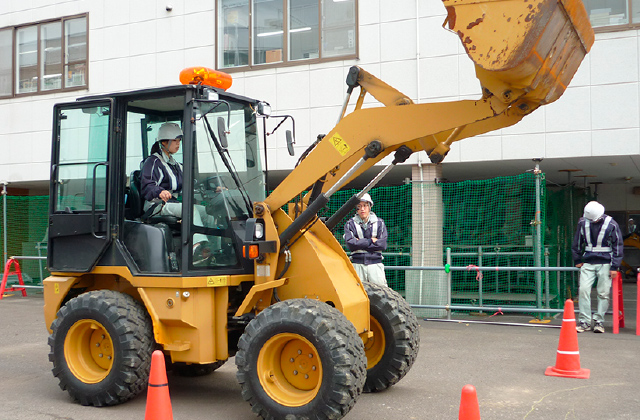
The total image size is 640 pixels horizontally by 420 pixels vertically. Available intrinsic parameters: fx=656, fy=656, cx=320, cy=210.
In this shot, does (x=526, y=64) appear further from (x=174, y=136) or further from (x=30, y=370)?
(x=30, y=370)

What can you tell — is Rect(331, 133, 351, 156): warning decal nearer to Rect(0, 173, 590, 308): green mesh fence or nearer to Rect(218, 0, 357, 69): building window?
Rect(0, 173, 590, 308): green mesh fence

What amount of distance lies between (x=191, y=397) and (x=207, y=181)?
1979 millimetres

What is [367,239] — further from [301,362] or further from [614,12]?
[614,12]

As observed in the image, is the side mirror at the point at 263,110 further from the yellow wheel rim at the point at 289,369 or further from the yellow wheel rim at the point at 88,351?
the yellow wheel rim at the point at 88,351

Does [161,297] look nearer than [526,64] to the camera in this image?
No

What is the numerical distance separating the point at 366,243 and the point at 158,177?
152 inches

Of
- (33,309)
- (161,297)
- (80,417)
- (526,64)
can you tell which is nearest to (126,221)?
(161,297)

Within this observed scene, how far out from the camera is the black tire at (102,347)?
545 cm

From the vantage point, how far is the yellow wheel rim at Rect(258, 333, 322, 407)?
195 inches

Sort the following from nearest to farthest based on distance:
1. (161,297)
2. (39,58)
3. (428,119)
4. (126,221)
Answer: (428,119), (161,297), (126,221), (39,58)

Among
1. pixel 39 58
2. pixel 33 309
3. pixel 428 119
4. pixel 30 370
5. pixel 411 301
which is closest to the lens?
pixel 428 119

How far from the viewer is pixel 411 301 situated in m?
11.4

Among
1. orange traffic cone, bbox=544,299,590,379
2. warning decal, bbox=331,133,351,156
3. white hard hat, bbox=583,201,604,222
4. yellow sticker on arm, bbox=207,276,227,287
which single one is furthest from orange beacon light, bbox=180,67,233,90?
white hard hat, bbox=583,201,604,222

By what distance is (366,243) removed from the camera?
9.04 meters
